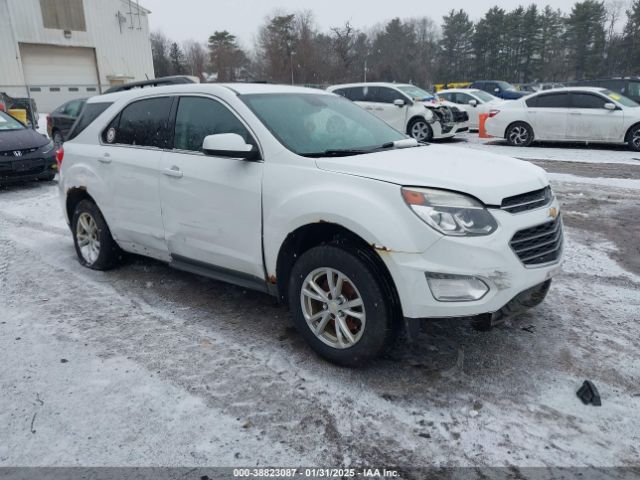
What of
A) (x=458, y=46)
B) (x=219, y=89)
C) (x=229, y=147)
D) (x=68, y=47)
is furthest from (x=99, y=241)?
(x=458, y=46)

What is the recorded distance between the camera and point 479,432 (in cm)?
262

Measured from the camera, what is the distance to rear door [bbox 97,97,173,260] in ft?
14.0

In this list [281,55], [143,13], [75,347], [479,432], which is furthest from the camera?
[281,55]

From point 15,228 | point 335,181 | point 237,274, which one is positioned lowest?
point 15,228

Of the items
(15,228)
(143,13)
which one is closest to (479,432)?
(15,228)

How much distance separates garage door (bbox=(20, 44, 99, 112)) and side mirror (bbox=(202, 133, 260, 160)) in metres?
32.1

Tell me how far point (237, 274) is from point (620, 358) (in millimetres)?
2653

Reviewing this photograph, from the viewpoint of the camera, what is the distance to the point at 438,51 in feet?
252

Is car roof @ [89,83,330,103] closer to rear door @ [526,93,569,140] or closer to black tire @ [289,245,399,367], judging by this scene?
black tire @ [289,245,399,367]

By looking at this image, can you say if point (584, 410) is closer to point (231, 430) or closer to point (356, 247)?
point (356, 247)

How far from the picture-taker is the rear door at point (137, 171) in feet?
14.0

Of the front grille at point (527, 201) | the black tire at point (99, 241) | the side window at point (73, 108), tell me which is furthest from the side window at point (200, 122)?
the side window at point (73, 108)

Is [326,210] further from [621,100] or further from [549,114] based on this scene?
[621,100]

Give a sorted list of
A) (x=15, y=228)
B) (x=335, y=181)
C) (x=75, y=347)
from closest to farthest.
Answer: (x=335, y=181) → (x=75, y=347) → (x=15, y=228)
